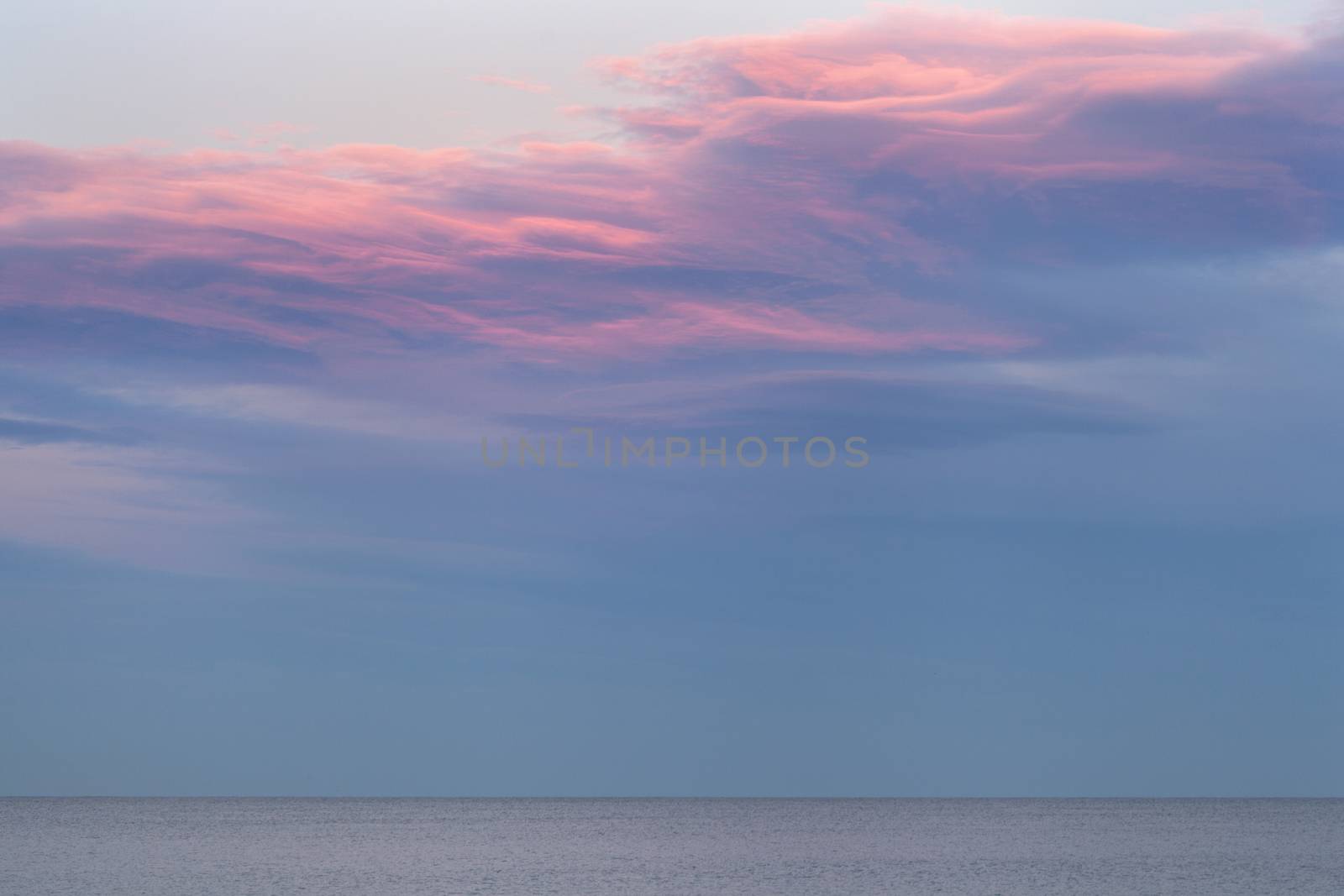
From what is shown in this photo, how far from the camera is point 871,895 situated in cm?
5947

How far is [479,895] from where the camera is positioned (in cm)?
5638

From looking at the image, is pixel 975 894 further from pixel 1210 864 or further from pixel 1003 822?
pixel 1003 822

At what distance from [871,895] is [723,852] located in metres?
25.4

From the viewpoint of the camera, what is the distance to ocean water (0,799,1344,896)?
6206 cm

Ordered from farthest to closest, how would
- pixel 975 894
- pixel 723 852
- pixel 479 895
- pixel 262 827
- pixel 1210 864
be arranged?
pixel 262 827, pixel 723 852, pixel 1210 864, pixel 975 894, pixel 479 895

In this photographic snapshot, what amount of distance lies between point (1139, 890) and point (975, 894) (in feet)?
23.5

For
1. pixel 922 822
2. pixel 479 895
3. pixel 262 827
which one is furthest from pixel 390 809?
pixel 479 895

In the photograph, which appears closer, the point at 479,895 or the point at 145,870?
the point at 479,895

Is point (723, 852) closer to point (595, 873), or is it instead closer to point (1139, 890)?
point (595, 873)

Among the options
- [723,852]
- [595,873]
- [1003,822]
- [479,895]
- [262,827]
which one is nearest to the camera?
[479,895]

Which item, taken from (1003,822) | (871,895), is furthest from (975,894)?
(1003,822)

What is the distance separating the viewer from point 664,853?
82188 mm

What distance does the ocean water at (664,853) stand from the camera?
62.1 metres

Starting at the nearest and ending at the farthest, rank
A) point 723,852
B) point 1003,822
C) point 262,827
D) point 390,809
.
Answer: point 723,852
point 262,827
point 1003,822
point 390,809
